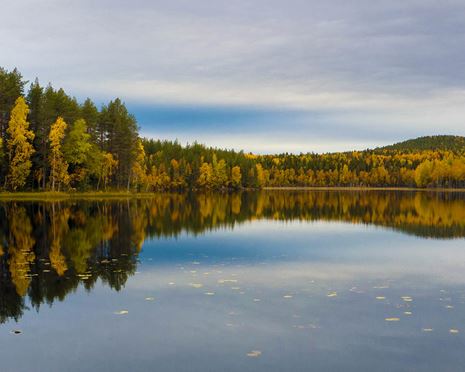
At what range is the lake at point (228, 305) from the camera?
12.0 m

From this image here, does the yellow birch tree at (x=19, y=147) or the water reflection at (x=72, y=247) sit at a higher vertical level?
the yellow birch tree at (x=19, y=147)

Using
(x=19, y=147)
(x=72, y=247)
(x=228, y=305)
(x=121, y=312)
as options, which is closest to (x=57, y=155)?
(x=19, y=147)

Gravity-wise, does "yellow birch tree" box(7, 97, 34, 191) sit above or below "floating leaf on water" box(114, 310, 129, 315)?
above

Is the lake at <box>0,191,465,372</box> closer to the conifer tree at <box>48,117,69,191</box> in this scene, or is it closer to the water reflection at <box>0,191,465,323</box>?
the water reflection at <box>0,191,465,323</box>

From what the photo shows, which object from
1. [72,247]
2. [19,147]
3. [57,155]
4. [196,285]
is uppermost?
[19,147]

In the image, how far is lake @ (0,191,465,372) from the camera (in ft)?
39.5

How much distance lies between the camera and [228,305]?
16766 millimetres

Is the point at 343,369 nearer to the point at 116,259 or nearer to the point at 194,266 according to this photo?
the point at 194,266

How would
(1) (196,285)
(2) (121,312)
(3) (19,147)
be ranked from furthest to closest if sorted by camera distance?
(3) (19,147), (1) (196,285), (2) (121,312)

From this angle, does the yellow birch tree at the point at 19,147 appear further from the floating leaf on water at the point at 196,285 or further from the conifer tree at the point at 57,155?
the floating leaf on water at the point at 196,285

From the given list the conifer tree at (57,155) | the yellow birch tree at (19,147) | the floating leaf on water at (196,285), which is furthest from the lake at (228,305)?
the conifer tree at (57,155)

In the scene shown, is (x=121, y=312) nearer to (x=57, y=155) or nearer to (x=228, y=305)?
(x=228, y=305)

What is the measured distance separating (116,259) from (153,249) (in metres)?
4.24

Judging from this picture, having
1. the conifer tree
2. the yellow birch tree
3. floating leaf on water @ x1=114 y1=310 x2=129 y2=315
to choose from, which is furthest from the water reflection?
the conifer tree
